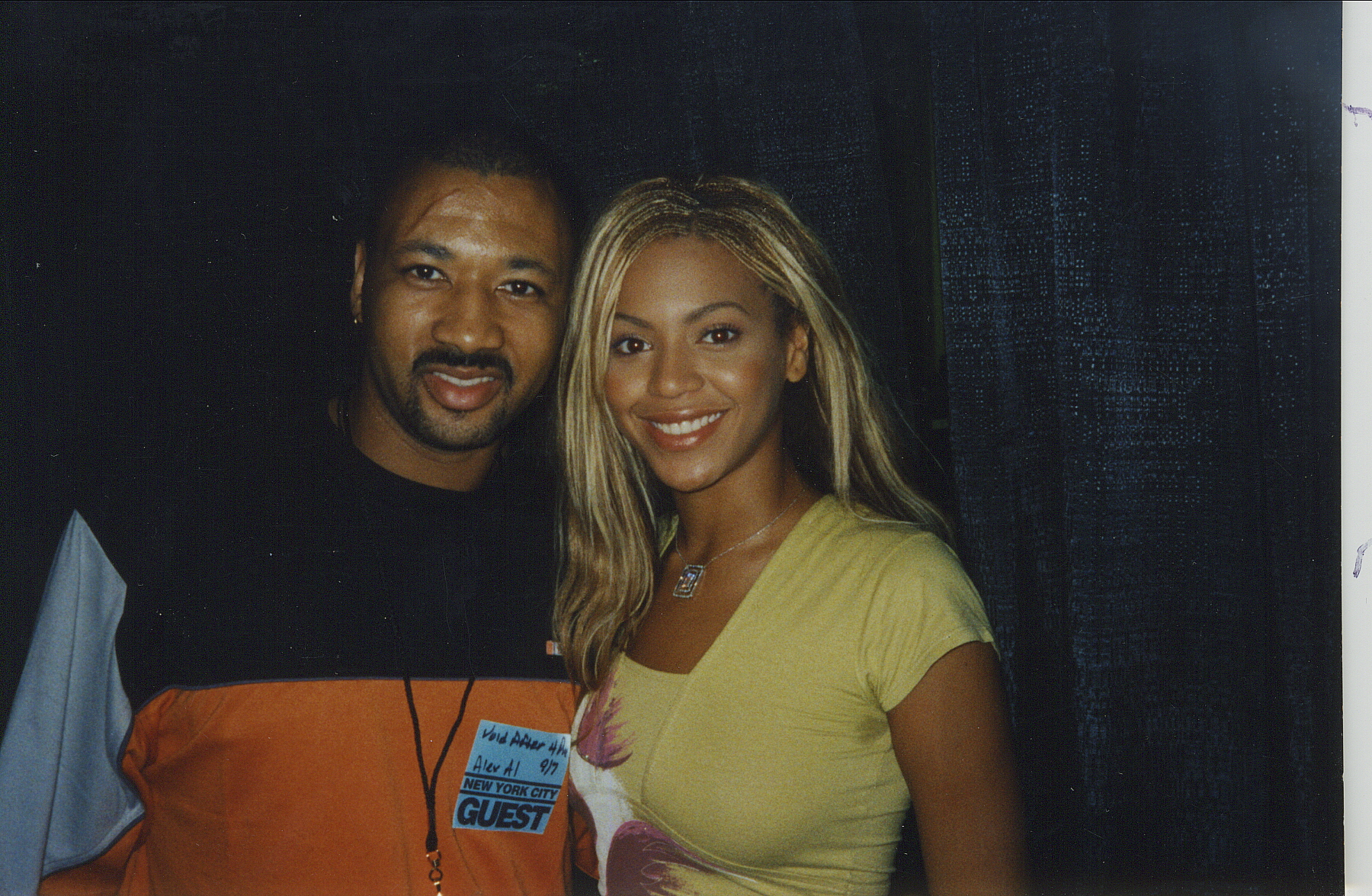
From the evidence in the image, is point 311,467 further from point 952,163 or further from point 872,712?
point 952,163

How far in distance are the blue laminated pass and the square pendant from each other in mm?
267

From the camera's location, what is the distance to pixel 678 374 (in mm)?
1372

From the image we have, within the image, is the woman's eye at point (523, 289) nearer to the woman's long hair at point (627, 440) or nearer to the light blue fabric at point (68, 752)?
the woman's long hair at point (627, 440)

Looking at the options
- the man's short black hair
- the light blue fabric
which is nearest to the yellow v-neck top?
the man's short black hair

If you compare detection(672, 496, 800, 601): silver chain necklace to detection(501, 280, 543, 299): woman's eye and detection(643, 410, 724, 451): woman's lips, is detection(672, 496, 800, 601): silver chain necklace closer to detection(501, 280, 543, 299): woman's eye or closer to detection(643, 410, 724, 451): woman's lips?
detection(643, 410, 724, 451): woman's lips

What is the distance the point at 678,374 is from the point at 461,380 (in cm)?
33

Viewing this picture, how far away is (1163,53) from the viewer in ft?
4.92

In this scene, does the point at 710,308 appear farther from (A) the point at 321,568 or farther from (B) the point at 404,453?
(A) the point at 321,568

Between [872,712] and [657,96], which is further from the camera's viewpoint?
[657,96]

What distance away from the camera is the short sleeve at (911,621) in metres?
1.23

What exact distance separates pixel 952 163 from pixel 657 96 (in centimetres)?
45

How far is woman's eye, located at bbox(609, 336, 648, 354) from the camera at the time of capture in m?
1.40

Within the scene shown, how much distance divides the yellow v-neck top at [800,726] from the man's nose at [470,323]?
53cm

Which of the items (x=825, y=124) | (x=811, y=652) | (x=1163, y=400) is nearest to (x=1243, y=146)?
(x=1163, y=400)
